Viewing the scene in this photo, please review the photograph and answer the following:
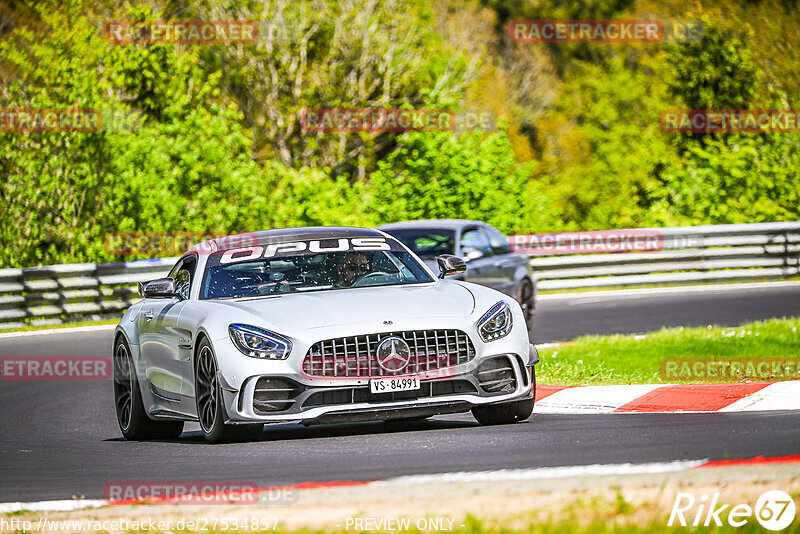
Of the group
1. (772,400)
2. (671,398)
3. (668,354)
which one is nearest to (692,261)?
(668,354)

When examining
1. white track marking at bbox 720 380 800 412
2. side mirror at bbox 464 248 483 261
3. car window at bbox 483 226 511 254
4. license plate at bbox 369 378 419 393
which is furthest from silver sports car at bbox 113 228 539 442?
car window at bbox 483 226 511 254

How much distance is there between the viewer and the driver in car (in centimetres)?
970

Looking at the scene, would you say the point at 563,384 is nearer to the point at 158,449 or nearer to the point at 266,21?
the point at 158,449

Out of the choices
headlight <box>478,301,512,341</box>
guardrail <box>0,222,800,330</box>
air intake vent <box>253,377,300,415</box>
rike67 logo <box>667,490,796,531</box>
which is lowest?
guardrail <box>0,222,800,330</box>

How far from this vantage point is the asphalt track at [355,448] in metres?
7.14

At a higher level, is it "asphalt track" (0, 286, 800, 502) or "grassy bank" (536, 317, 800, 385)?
"asphalt track" (0, 286, 800, 502)

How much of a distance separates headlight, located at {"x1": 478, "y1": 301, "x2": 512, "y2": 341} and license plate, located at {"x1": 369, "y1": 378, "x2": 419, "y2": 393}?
1.99ft

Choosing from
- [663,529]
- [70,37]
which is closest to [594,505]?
[663,529]

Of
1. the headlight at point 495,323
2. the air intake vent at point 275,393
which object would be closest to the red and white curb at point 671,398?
the headlight at point 495,323

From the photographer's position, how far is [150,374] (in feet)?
32.9

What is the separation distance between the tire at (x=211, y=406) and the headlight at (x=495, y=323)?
1.51 m

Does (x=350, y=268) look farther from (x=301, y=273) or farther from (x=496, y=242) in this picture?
(x=496, y=242)

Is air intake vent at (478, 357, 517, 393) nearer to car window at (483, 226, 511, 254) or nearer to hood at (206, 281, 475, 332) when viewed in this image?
hood at (206, 281, 475, 332)

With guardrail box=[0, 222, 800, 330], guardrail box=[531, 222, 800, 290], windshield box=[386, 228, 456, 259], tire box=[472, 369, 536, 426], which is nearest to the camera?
tire box=[472, 369, 536, 426]
